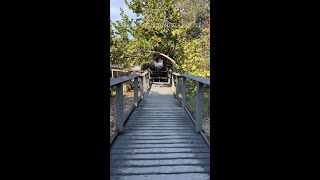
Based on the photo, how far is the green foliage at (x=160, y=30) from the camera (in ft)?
35.1

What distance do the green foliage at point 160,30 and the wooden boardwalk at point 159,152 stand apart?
19.7 feet

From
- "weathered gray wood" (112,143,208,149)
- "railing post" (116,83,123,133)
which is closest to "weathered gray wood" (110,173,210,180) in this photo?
"weathered gray wood" (112,143,208,149)

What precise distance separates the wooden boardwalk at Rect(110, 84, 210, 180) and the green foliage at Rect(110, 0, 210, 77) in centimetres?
599

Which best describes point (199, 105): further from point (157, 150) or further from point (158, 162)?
point (158, 162)

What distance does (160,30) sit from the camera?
10.9m

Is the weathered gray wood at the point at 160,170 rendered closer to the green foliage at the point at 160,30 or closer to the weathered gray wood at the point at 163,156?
the weathered gray wood at the point at 163,156

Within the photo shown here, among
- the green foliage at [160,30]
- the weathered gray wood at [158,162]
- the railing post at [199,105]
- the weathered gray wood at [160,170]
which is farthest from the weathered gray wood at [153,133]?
the green foliage at [160,30]

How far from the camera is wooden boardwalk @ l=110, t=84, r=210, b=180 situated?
238cm

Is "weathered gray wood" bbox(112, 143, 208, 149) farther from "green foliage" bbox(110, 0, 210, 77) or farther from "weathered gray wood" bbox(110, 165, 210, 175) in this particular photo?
"green foliage" bbox(110, 0, 210, 77)
